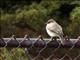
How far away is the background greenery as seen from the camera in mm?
6391

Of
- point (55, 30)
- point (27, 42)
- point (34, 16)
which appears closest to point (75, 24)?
point (34, 16)

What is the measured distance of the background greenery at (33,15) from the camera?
21.0 feet

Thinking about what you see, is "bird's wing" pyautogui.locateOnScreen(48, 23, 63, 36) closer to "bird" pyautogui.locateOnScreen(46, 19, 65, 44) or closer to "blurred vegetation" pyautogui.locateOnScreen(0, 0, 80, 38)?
"bird" pyautogui.locateOnScreen(46, 19, 65, 44)

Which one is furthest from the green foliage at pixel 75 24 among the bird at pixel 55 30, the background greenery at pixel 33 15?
the bird at pixel 55 30

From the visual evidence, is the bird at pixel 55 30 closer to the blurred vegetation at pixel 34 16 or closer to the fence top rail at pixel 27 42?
the fence top rail at pixel 27 42

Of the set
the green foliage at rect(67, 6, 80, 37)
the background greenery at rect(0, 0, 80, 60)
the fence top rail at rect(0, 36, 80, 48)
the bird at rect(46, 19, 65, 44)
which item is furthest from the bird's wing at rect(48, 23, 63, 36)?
the background greenery at rect(0, 0, 80, 60)

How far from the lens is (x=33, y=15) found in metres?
6.24

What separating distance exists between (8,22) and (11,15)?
0.43ft

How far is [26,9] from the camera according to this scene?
6.67m

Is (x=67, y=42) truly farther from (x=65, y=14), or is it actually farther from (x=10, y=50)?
(x=65, y=14)

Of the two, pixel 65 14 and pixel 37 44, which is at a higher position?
pixel 37 44

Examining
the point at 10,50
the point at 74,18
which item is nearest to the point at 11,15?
the point at 74,18

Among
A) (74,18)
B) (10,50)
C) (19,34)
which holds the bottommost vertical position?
(19,34)

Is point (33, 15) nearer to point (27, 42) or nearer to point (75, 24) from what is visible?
point (75, 24)
